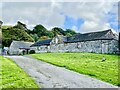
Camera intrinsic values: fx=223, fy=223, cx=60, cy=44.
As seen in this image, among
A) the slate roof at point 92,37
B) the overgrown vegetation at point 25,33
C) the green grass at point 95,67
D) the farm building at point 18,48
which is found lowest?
the green grass at point 95,67

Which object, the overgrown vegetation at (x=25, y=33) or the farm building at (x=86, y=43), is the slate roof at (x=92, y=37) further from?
the overgrown vegetation at (x=25, y=33)

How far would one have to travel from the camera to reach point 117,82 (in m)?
12.9

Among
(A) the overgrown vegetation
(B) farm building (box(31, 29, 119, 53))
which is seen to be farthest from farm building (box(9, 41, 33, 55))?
(A) the overgrown vegetation

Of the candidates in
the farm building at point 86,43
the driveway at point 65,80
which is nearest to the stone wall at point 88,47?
the farm building at point 86,43

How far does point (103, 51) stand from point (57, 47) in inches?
681

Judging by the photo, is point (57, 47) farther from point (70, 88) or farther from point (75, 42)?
point (70, 88)

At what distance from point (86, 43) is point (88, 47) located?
1.27 metres

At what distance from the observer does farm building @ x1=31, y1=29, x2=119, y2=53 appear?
1949 inches

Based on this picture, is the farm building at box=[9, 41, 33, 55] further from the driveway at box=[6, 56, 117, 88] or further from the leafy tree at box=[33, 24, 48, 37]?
the driveway at box=[6, 56, 117, 88]

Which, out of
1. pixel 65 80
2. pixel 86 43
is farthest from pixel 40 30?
pixel 65 80

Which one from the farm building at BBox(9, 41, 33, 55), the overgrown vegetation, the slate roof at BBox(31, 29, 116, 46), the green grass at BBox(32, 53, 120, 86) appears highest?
the overgrown vegetation

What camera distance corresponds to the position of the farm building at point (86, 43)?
49.5 metres

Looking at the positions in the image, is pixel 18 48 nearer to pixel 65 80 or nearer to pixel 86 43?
pixel 86 43

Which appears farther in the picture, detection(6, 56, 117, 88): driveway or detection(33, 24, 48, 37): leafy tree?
detection(33, 24, 48, 37): leafy tree
